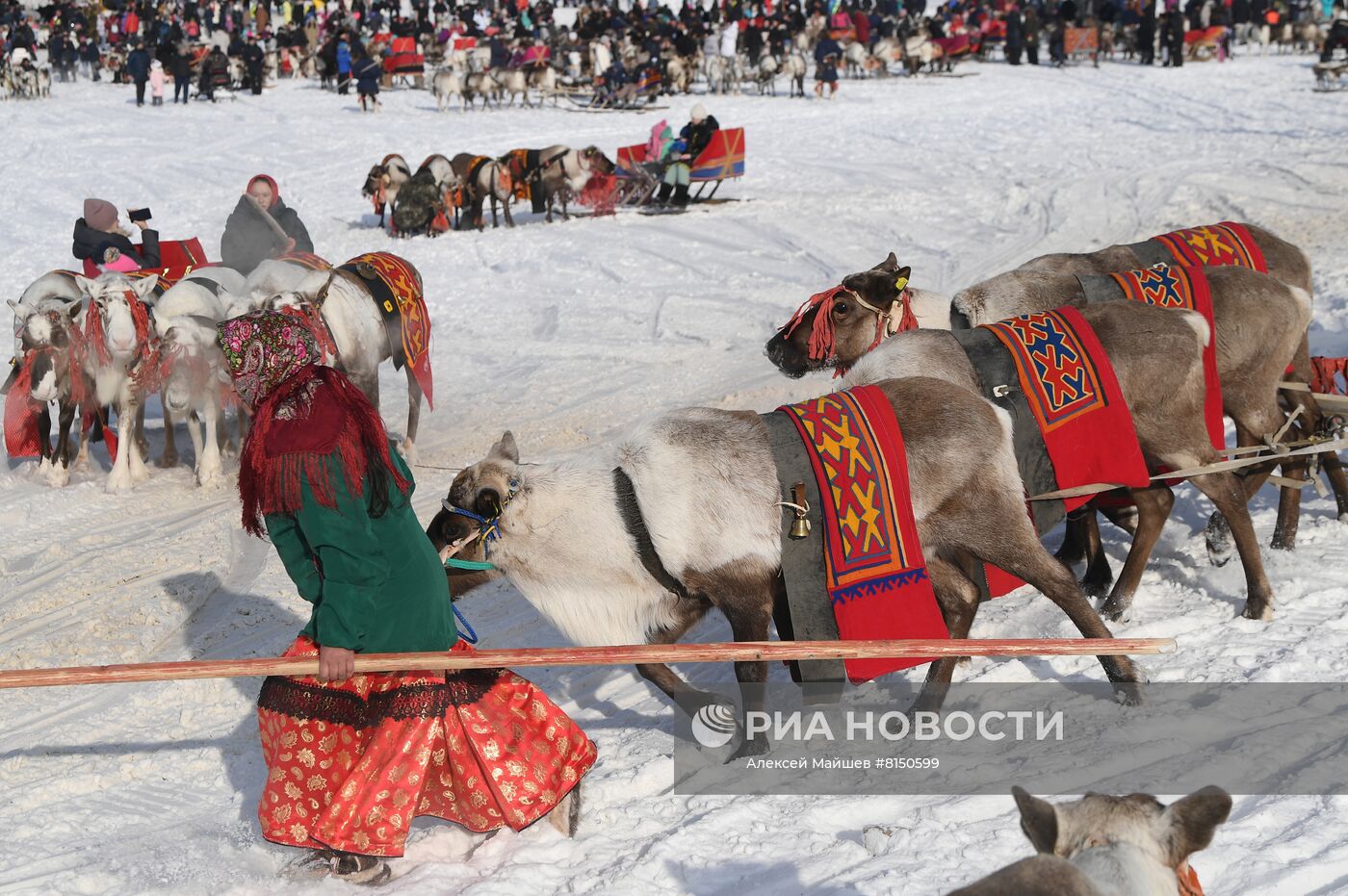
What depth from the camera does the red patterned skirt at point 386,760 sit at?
368cm

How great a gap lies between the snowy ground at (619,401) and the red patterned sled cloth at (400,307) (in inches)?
25.4

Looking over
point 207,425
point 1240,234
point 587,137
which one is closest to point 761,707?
point 1240,234

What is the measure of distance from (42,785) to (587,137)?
21.0 metres

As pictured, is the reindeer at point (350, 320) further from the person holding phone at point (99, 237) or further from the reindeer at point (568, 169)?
the reindeer at point (568, 169)

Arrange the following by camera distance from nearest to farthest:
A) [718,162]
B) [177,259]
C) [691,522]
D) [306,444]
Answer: [306,444] < [691,522] < [177,259] < [718,162]

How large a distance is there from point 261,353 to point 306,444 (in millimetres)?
290

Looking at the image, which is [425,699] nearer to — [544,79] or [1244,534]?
[1244,534]

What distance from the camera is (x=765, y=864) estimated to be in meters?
3.78

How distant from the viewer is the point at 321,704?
3.70 metres

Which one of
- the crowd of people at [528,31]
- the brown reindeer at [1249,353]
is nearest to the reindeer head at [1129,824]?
the brown reindeer at [1249,353]

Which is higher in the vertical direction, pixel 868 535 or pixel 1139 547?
pixel 868 535

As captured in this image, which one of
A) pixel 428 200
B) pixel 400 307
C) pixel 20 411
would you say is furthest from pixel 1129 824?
pixel 428 200

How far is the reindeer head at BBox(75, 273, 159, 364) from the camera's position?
27.7 ft

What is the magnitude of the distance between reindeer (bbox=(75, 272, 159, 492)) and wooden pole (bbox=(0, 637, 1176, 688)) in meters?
5.26
